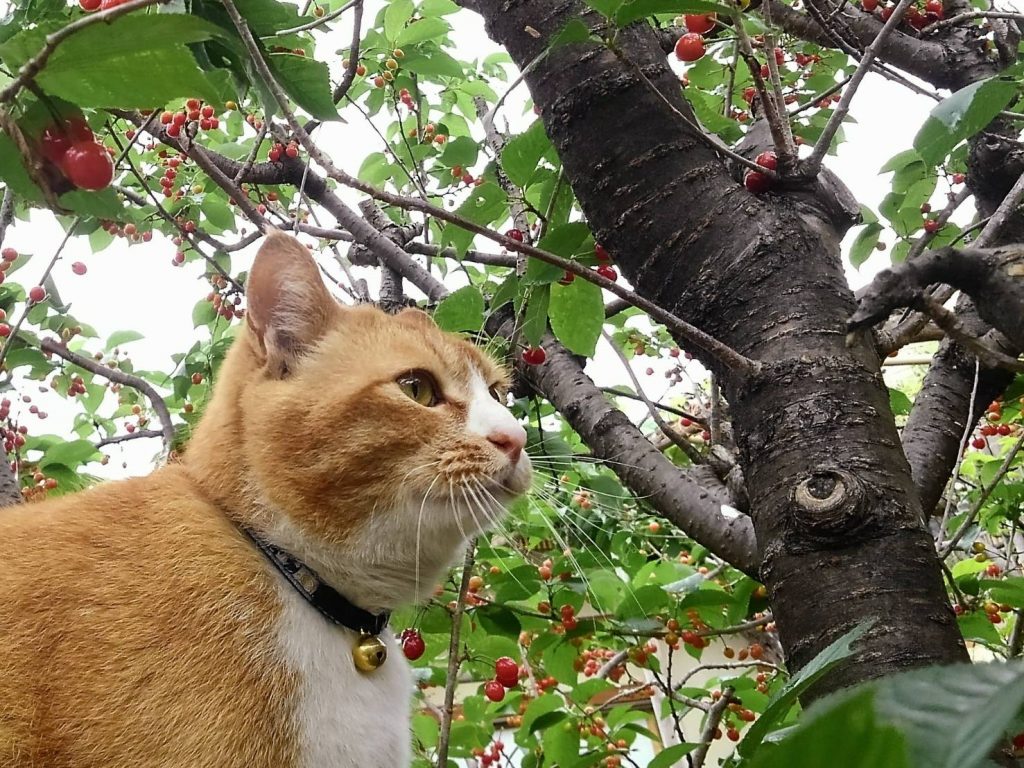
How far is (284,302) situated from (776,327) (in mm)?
811

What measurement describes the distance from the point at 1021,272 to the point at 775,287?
0.33 metres

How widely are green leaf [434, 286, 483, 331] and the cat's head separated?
0.68 ft

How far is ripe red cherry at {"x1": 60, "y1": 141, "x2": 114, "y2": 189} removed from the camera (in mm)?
804

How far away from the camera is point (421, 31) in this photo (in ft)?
7.85

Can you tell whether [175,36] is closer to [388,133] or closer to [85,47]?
[85,47]

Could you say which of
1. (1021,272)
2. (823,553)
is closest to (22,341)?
(823,553)

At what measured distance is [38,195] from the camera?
2.95ft

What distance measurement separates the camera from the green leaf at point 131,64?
0.60 m

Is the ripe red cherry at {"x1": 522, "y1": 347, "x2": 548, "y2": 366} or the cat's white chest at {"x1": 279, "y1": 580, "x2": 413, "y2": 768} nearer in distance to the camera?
the cat's white chest at {"x1": 279, "y1": 580, "x2": 413, "y2": 768}

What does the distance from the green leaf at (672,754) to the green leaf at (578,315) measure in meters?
0.75

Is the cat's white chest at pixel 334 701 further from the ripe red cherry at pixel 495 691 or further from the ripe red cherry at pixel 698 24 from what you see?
the ripe red cherry at pixel 698 24

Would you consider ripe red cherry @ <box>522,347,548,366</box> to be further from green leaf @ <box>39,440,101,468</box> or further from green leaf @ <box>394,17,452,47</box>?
green leaf @ <box>39,440,101,468</box>

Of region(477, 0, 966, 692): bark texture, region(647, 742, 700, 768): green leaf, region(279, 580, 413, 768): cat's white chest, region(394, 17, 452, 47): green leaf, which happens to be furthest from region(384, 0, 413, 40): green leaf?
region(647, 742, 700, 768): green leaf

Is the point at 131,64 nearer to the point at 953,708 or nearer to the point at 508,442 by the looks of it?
the point at 953,708
